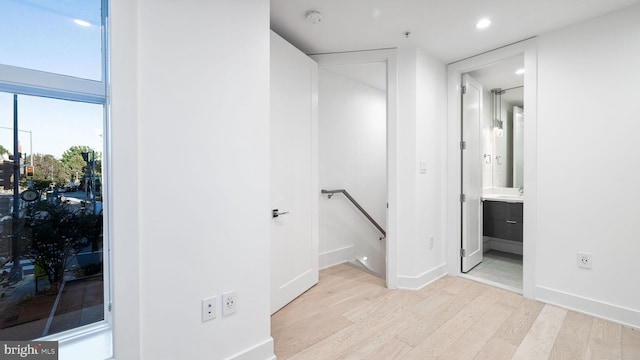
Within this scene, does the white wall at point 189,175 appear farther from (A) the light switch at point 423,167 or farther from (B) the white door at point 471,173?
(B) the white door at point 471,173

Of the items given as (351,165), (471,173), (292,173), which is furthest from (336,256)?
(471,173)

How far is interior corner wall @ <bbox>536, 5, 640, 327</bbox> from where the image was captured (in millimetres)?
1997

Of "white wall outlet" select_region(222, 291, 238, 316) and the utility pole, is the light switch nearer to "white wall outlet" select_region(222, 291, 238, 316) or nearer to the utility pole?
"white wall outlet" select_region(222, 291, 238, 316)

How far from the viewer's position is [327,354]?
1701 millimetres

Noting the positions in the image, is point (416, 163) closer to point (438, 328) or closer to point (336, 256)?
point (438, 328)

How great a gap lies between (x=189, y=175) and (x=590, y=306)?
310cm

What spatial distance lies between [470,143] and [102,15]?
3346 mm

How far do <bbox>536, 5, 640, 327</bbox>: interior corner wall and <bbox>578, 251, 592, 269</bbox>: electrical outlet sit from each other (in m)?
0.03

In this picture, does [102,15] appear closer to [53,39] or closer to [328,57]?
[53,39]

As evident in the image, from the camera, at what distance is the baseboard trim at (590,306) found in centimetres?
200

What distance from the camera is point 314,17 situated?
2072 millimetres

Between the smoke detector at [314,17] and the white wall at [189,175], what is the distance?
545mm

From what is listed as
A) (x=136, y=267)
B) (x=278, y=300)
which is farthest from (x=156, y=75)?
(x=278, y=300)

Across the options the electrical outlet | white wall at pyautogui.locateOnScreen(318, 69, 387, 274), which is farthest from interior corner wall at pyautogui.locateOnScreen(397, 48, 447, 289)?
the electrical outlet
